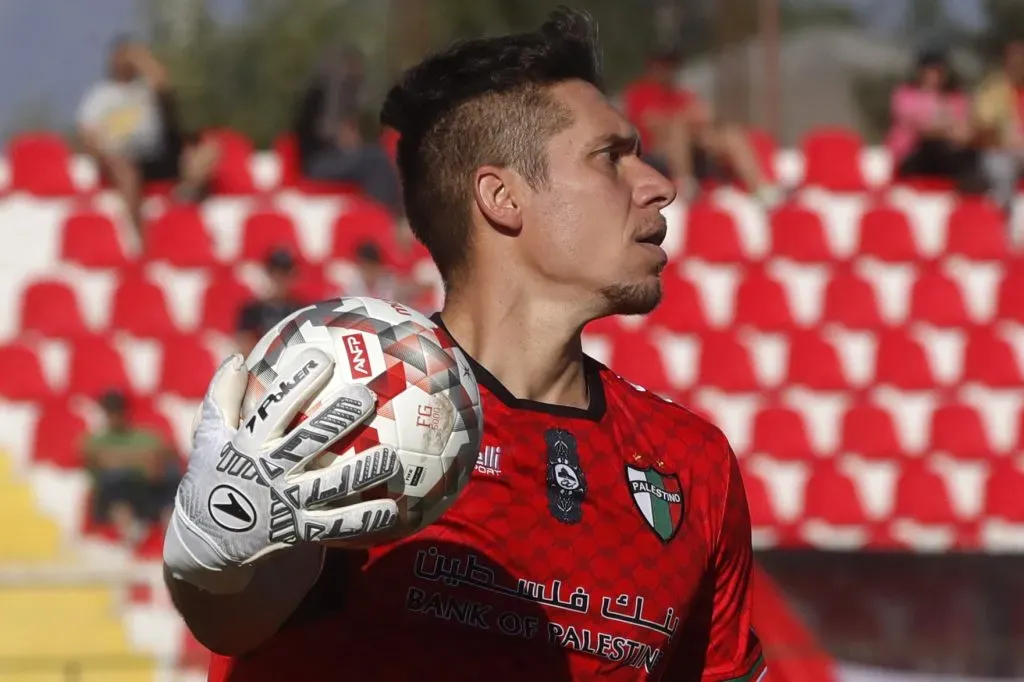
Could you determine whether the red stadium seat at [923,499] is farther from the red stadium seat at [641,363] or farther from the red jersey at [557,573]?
the red jersey at [557,573]

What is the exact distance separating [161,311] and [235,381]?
8.04 m

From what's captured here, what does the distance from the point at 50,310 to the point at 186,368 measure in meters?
1.04

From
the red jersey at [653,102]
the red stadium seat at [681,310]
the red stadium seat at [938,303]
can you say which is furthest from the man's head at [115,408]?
the red stadium seat at [938,303]

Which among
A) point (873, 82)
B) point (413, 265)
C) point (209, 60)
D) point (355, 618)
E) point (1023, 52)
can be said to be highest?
point (209, 60)

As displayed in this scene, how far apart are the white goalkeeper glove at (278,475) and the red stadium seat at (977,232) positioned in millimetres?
8620

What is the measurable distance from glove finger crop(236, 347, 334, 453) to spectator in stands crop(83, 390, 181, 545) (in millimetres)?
6098

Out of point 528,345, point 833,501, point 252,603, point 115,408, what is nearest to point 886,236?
point 833,501

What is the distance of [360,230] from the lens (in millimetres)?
10094

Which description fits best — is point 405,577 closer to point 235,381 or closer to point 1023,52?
point 235,381

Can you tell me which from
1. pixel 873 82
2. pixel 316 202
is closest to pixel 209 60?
pixel 873 82

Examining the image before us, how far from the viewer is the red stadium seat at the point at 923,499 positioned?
29.8 ft

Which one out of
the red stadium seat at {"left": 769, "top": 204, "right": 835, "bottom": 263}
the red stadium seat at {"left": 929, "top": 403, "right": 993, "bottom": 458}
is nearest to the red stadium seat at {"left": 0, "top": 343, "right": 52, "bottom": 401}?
the red stadium seat at {"left": 769, "top": 204, "right": 835, "bottom": 263}

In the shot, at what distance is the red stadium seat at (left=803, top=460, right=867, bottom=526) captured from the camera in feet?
29.7

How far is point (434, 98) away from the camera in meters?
2.86
